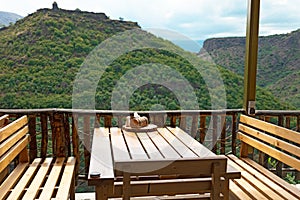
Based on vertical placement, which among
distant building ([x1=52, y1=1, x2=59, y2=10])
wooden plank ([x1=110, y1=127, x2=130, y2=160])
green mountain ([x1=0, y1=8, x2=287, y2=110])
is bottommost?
wooden plank ([x1=110, y1=127, x2=130, y2=160])

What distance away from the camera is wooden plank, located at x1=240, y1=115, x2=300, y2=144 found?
8.17 feet

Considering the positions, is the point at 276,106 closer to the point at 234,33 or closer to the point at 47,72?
the point at 234,33

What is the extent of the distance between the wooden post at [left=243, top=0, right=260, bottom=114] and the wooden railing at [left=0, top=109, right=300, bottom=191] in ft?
0.52

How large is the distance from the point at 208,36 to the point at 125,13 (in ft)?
4.55

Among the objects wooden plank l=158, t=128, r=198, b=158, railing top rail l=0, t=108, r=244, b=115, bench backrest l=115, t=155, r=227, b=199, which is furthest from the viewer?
railing top rail l=0, t=108, r=244, b=115

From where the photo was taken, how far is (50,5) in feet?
18.6

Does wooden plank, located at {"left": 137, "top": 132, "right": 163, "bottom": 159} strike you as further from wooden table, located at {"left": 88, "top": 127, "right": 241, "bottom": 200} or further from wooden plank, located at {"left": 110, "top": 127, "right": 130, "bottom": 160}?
wooden plank, located at {"left": 110, "top": 127, "right": 130, "bottom": 160}

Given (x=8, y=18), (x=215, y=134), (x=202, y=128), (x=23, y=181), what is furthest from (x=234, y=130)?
(x=8, y=18)

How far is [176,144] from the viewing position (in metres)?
2.53

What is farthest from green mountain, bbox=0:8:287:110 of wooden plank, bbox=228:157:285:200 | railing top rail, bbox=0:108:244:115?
wooden plank, bbox=228:157:285:200

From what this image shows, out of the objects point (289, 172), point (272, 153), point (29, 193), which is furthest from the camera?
point (289, 172)

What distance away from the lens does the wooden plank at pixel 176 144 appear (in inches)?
88.8

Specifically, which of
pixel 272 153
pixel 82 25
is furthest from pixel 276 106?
pixel 82 25

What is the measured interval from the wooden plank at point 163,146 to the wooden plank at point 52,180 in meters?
0.79
